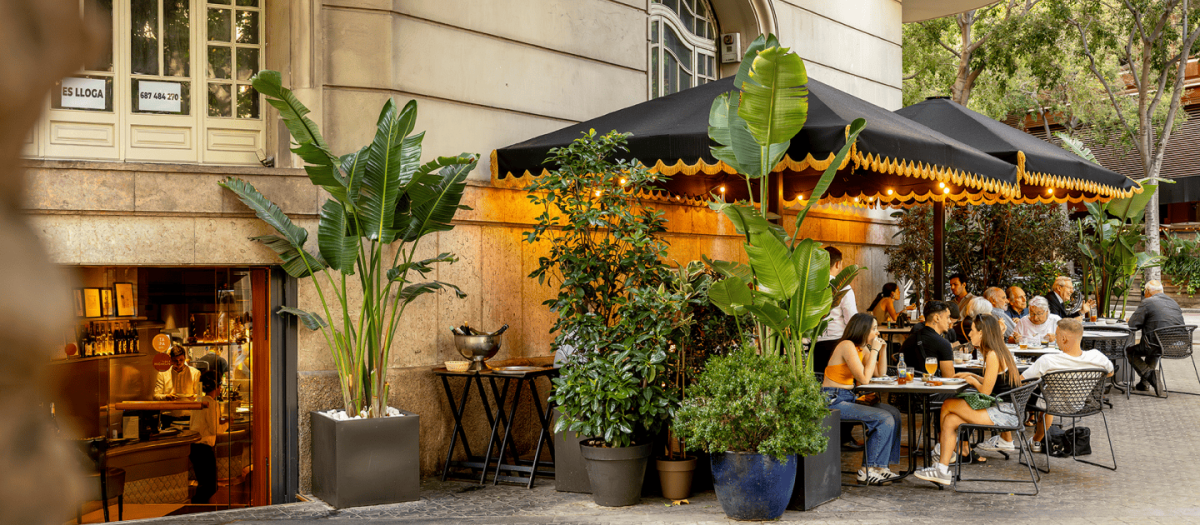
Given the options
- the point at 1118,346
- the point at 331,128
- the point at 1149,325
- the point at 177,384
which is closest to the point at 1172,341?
the point at 1149,325

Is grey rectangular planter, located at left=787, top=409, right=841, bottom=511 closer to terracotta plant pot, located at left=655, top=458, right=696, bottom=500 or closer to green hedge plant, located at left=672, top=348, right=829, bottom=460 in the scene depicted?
green hedge plant, located at left=672, top=348, right=829, bottom=460

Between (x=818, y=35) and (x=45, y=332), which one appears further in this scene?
(x=818, y=35)

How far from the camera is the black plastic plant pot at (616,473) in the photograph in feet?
24.0

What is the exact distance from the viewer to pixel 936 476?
26.0 feet

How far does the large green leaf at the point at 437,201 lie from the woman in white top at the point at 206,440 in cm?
264

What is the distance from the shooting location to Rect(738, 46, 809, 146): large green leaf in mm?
6855

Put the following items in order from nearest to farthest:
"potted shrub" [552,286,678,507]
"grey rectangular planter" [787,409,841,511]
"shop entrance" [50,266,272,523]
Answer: "grey rectangular planter" [787,409,841,511]
"potted shrub" [552,286,678,507]
"shop entrance" [50,266,272,523]

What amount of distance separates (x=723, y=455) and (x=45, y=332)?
6403 millimetres

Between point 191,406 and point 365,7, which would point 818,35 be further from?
point 191,406

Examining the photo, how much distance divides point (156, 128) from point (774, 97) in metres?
5.13

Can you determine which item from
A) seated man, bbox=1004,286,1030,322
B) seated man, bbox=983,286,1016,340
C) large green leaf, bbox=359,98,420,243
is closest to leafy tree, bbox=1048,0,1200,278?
seated man, bbox=1004,286,1030,322

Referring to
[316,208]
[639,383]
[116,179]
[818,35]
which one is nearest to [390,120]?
[316,208]

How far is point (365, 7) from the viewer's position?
8508mm

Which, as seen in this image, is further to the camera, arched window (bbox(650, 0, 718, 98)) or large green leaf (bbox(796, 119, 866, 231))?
arched window (bbox(650, 0, 718, 98))
